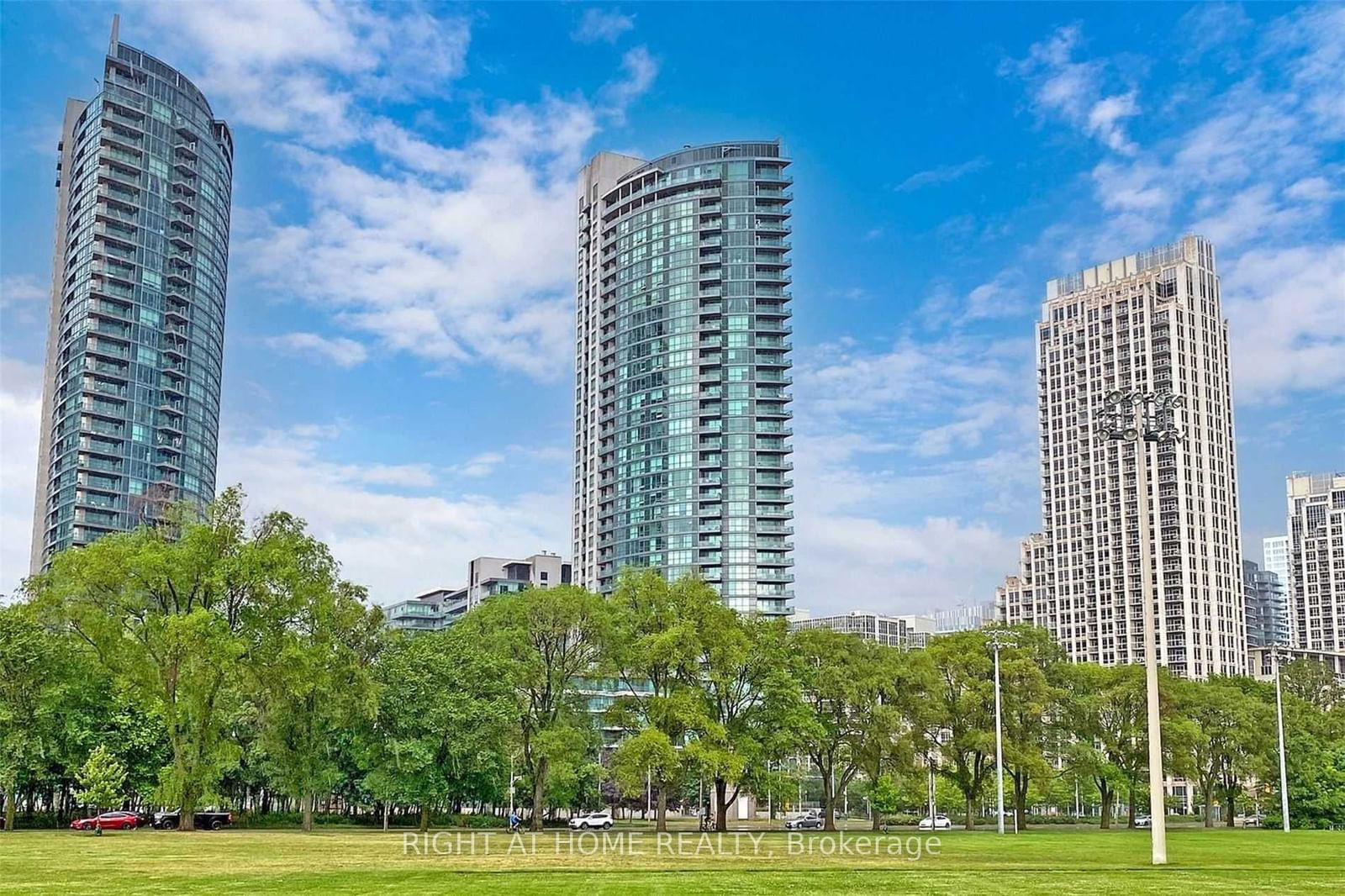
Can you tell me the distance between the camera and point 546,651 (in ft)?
236

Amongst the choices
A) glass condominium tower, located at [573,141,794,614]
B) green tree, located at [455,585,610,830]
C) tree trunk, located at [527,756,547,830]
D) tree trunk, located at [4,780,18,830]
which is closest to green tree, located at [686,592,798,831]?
green tree, located at [455,585,610,830]

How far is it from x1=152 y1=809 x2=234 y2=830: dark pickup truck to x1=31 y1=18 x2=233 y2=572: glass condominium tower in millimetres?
79934

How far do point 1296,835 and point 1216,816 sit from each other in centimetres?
5502

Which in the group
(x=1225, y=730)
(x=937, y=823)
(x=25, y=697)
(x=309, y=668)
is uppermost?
(x=309, y=668)

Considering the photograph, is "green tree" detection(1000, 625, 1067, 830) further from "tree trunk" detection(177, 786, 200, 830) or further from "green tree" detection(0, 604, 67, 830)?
"green tree" detection(0, 604, 67, 830)

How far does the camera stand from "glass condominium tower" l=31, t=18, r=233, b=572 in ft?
504

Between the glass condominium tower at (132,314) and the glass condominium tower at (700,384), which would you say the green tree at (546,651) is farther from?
the glass condominium tower at (700,384)

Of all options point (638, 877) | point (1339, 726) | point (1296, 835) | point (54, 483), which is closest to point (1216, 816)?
point (1339, 726)

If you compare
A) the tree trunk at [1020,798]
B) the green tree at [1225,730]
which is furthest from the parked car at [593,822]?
the green tree at [1225,730]

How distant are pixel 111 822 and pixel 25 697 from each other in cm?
1020

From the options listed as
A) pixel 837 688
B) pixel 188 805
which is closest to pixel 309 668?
pixel 188 805

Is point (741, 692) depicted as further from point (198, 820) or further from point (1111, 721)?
point (198, 820)

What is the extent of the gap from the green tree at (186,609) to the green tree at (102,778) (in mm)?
2509

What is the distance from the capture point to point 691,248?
186 metres
